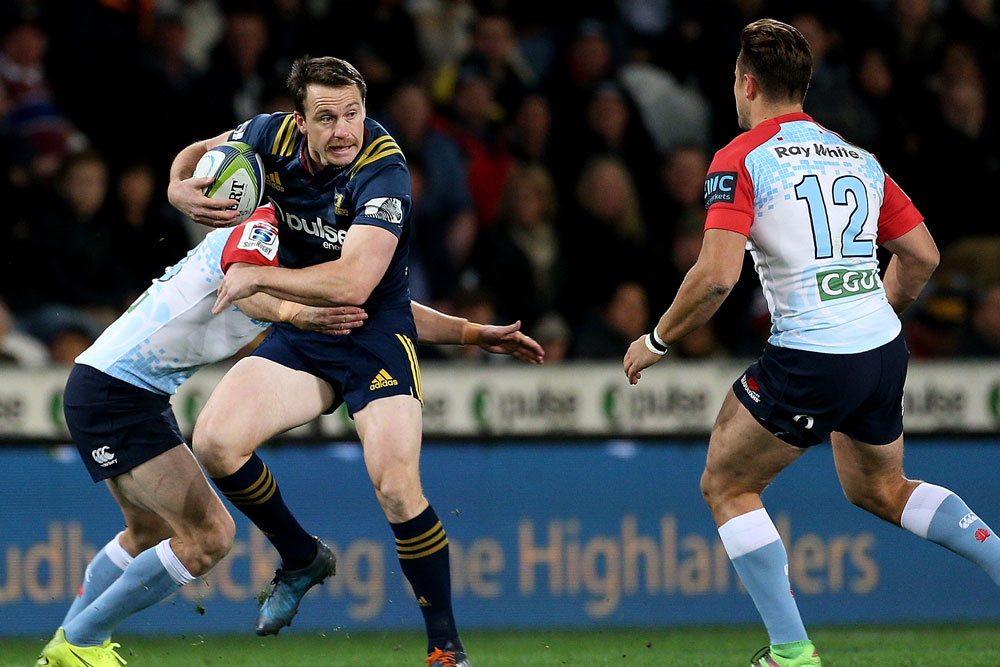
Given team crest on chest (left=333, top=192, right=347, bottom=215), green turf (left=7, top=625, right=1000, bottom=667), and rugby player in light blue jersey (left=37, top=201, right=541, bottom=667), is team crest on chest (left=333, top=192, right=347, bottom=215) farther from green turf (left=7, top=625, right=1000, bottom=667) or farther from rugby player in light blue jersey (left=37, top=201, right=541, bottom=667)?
green turf (left=7, top=625, right=1000, bottom=667)

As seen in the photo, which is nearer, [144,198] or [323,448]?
[323,448]

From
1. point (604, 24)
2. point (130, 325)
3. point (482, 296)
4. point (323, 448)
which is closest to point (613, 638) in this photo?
point (323, 448)

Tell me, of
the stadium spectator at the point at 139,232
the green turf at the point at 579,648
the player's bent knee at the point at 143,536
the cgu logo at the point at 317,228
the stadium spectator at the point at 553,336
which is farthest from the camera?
the stadium spectator at the point at 553,336

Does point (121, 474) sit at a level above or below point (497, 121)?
below

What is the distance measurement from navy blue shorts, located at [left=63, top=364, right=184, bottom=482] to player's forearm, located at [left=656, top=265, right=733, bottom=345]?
2.12 meters

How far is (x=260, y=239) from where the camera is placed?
A: 5480 millimetres

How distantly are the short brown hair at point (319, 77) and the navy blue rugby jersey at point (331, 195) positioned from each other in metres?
0.19

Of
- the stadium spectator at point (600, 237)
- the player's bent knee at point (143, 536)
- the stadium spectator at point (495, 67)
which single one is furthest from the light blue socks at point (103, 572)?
the stadium spectator at point (495, 67)

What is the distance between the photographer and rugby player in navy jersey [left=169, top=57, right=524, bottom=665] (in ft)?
17.4

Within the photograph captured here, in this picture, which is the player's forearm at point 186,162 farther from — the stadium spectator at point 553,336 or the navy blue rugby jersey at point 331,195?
the stadium spectator at point 553,336

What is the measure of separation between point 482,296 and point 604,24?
3.42 meters

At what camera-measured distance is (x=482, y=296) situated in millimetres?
9211

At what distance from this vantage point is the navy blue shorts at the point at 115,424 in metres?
5.74

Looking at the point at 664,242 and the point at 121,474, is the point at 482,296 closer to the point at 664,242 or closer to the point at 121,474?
the point at 664,242
